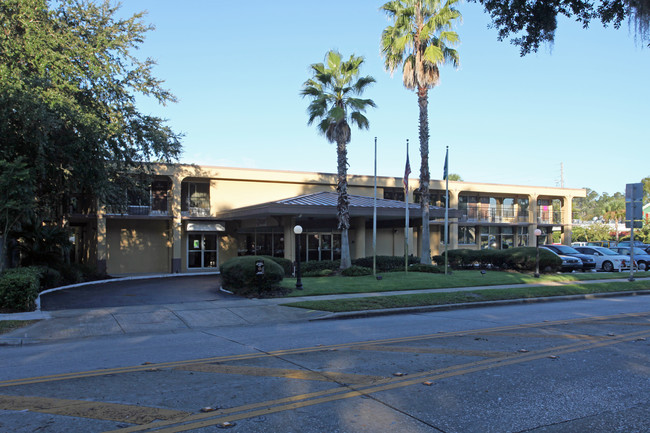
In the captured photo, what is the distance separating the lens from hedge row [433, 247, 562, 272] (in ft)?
80.4

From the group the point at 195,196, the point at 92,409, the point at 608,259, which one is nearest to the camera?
the point at 92,409

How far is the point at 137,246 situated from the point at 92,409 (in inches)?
1022

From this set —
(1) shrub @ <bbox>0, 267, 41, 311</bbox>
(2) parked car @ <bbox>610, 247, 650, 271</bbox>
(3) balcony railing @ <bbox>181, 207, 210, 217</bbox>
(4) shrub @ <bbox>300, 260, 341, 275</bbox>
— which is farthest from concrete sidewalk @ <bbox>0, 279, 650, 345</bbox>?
(2) parked car @ <bbox>610, 247, 650, 271</bbox>

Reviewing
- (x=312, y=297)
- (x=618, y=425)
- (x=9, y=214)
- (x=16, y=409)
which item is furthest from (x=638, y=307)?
(x=9, y=214)

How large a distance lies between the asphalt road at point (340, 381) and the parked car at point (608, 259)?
20.8 m

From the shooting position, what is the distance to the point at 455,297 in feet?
48.9

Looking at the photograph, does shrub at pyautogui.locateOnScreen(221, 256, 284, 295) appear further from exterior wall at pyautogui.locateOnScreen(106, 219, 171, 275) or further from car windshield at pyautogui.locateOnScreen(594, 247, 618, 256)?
car windshield at pyautogui.locateOnScreen(594, 247, 618, 256)

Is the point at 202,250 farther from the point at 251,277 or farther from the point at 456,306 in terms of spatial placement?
the point at 456,306

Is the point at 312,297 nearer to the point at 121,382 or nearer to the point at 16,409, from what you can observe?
the point at 121,382

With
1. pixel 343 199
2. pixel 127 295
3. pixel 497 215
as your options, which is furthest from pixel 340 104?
pixel 497 215

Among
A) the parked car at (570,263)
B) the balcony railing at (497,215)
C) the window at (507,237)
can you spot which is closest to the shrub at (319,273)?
the parked car at (570,263)

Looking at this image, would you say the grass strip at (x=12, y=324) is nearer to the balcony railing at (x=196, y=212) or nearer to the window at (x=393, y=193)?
the balcony railing at (x=196, y=212)

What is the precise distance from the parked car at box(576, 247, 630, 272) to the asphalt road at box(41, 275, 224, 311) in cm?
2255

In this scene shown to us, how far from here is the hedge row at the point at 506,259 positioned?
2452cm
